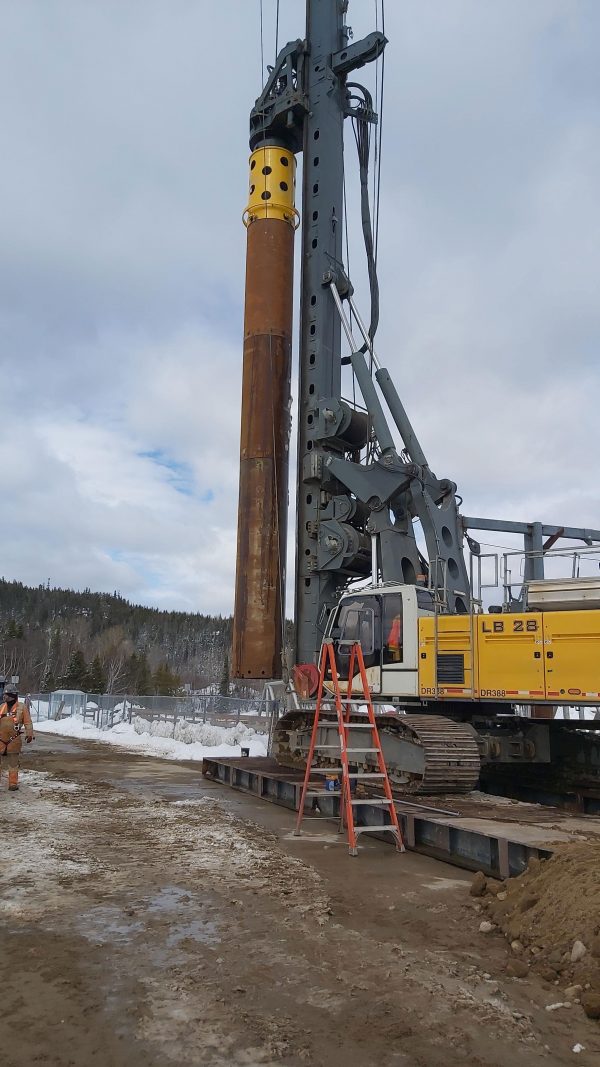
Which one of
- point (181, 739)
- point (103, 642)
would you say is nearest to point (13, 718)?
point (181, 739)

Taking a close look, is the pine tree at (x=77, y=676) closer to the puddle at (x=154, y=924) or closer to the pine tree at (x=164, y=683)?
the pine tree at (x=164, y=683)

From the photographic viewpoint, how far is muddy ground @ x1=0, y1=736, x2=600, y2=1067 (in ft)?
12.5

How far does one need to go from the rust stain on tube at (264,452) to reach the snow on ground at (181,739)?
235 inches

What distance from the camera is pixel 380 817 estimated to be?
30.1ft

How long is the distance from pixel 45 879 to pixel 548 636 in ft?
21.9

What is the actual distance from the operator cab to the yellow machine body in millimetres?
189

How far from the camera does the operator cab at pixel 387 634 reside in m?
11.5

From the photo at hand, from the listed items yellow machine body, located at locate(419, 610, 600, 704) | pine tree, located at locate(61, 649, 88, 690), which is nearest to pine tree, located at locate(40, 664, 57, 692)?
pine tree, located at locate(61, 649, 88, 690)

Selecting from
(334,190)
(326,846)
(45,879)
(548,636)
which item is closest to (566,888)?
(326,846)

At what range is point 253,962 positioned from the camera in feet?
15.9

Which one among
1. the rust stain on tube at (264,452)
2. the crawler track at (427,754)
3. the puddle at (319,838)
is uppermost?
the rust stain on tube at (264,452)

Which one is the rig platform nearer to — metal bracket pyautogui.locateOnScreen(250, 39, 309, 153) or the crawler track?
the crawler track

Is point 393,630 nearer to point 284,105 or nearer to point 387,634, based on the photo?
point 387,634

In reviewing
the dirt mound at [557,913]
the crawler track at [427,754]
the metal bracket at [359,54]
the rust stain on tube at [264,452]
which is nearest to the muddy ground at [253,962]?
the dirt mound at [557,913]
